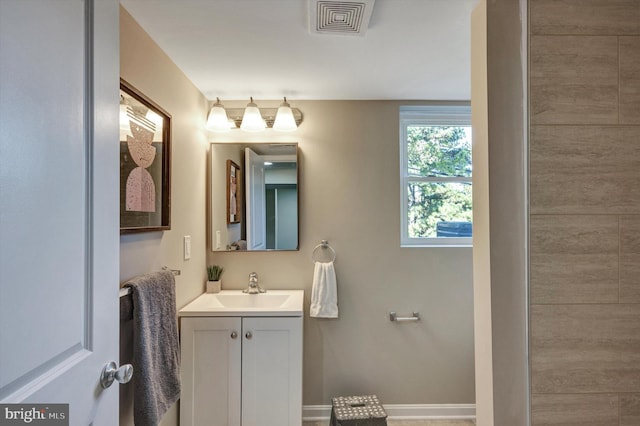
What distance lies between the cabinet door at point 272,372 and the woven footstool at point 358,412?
0.77 feet

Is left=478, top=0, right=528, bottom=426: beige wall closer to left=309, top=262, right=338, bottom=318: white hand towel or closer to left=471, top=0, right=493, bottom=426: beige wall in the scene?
left=471, top=0, right=493, bottom=426: beige wall

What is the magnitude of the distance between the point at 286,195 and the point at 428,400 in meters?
1.71

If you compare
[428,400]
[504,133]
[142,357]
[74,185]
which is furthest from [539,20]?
[428,400]

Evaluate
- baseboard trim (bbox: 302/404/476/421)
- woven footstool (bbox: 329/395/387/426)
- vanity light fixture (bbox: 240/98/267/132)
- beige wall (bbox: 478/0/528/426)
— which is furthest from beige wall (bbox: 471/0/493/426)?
vanity light fixture (bbox: 240/98/267/132)

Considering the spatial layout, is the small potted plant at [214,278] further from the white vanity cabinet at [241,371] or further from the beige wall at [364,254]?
the white vanity cabinet at [241,371]

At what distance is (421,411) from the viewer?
91.4 inches

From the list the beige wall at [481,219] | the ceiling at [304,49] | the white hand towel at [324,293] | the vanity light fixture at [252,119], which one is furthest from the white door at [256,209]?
the beige wall at [481,219]

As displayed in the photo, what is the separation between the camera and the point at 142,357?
1.26 metres

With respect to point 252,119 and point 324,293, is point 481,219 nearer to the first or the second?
point 324,293

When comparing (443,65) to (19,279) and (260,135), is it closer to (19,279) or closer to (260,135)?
(260,135)

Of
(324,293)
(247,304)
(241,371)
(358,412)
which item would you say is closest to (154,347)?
(241,371)

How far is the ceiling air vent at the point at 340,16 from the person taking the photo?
1.27 meters

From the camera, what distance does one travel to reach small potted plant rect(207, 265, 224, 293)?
2264 millimetres

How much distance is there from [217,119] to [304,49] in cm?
84
